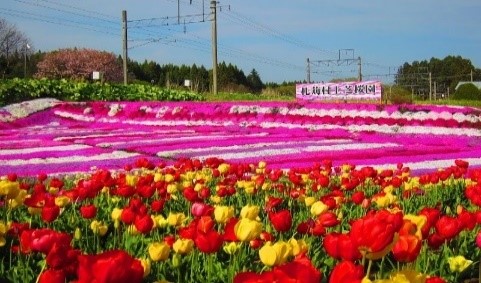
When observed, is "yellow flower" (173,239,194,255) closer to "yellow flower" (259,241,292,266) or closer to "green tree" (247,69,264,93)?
"yellow flower" (259,241,292,266)

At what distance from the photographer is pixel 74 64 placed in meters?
56.5

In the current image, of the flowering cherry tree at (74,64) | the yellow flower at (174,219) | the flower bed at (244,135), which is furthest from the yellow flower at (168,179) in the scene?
the flowering cherry tree at (74,64)

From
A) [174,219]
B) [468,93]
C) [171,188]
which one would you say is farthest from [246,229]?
[468,93]

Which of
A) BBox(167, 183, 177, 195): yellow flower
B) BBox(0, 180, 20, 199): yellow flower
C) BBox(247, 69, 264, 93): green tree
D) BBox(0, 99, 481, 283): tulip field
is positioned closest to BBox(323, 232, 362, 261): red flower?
BBox(0, 99, 481, 283): tulip field

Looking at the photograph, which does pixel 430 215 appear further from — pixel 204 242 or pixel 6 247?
pixel 6 247

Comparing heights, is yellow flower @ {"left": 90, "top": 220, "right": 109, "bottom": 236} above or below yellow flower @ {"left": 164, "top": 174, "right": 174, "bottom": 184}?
below

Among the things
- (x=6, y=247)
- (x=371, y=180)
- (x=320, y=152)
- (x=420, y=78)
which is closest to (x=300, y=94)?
(x=320, y=152)

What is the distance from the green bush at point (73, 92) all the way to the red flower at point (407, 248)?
19.2 meters

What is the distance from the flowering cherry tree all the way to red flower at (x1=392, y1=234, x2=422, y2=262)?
54914 millimetres

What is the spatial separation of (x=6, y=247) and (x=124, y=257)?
1.74 m

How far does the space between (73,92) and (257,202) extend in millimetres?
18667

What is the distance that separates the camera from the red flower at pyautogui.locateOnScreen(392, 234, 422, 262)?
1.93m

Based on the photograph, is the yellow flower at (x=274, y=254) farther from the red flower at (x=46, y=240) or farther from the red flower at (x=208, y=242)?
the red flower at (x=46, y=240)

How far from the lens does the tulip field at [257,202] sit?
1892mm
